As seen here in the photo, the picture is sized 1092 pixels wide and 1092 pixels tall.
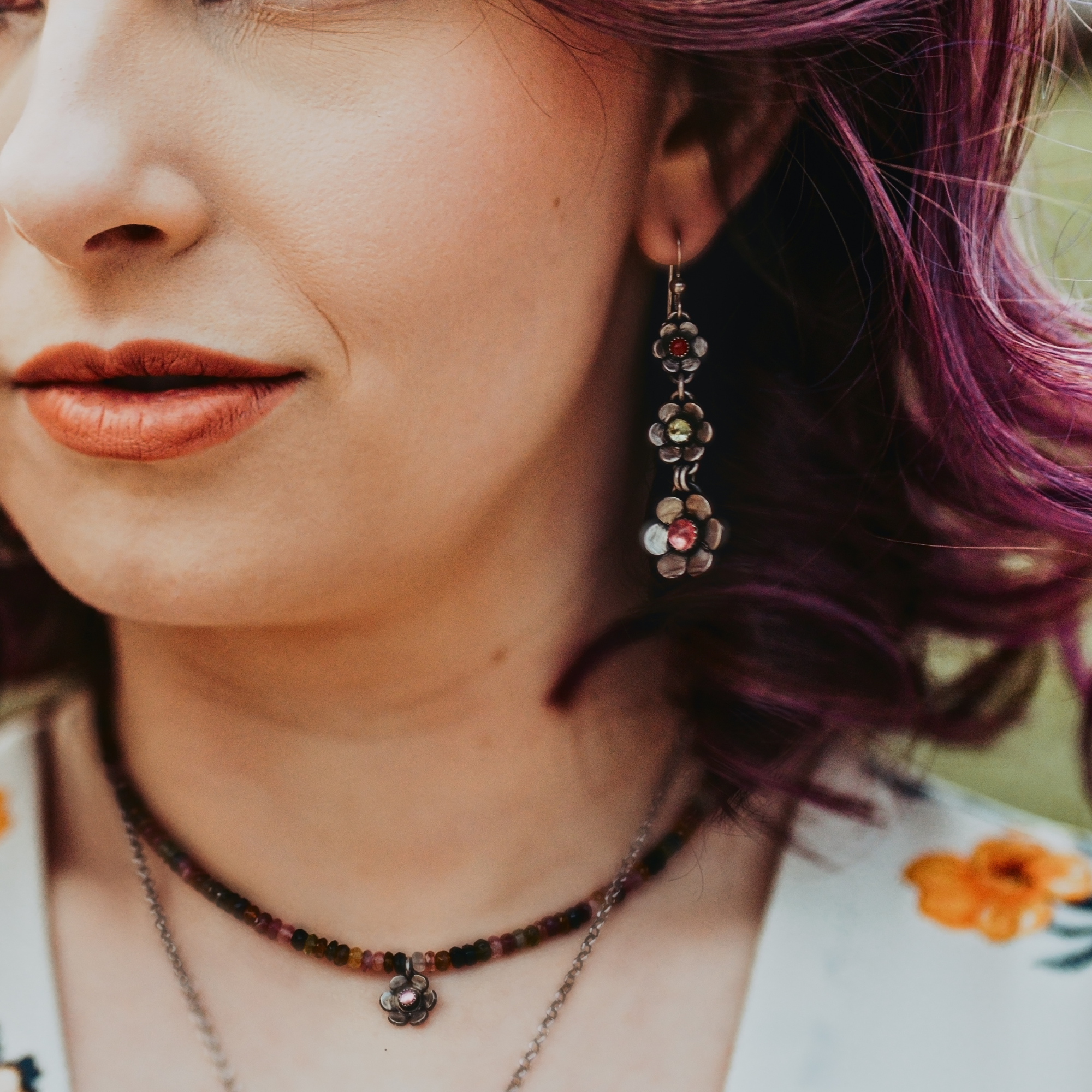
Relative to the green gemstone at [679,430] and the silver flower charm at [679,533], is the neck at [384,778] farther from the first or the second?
the green gemstone at [679,430]

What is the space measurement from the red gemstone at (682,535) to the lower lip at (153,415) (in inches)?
17.6

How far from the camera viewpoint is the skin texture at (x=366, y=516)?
950 millimetres

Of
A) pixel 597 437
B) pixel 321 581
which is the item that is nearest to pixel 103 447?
pixel 321 581

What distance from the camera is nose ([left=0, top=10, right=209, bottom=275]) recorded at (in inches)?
35.3

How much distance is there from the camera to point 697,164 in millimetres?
1209

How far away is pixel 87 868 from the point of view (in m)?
1.36

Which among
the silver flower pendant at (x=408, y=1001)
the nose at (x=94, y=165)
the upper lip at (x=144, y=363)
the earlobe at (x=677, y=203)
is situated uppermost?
the earlobe at (x=677, y=203)

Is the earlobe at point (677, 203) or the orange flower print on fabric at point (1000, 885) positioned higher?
the earlobe at point (677, 203)

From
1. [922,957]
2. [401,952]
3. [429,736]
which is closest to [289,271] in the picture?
[429,736]

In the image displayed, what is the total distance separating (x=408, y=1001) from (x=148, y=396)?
66cm

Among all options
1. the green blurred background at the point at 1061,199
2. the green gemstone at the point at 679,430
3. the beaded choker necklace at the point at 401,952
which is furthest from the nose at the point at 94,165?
the green blurred background at the point at 1061,199

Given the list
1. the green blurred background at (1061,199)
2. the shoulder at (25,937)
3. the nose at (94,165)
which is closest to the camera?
the nose at (94,165)

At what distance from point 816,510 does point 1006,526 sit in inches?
8.5

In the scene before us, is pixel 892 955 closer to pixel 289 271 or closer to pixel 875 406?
pixel 875 406
